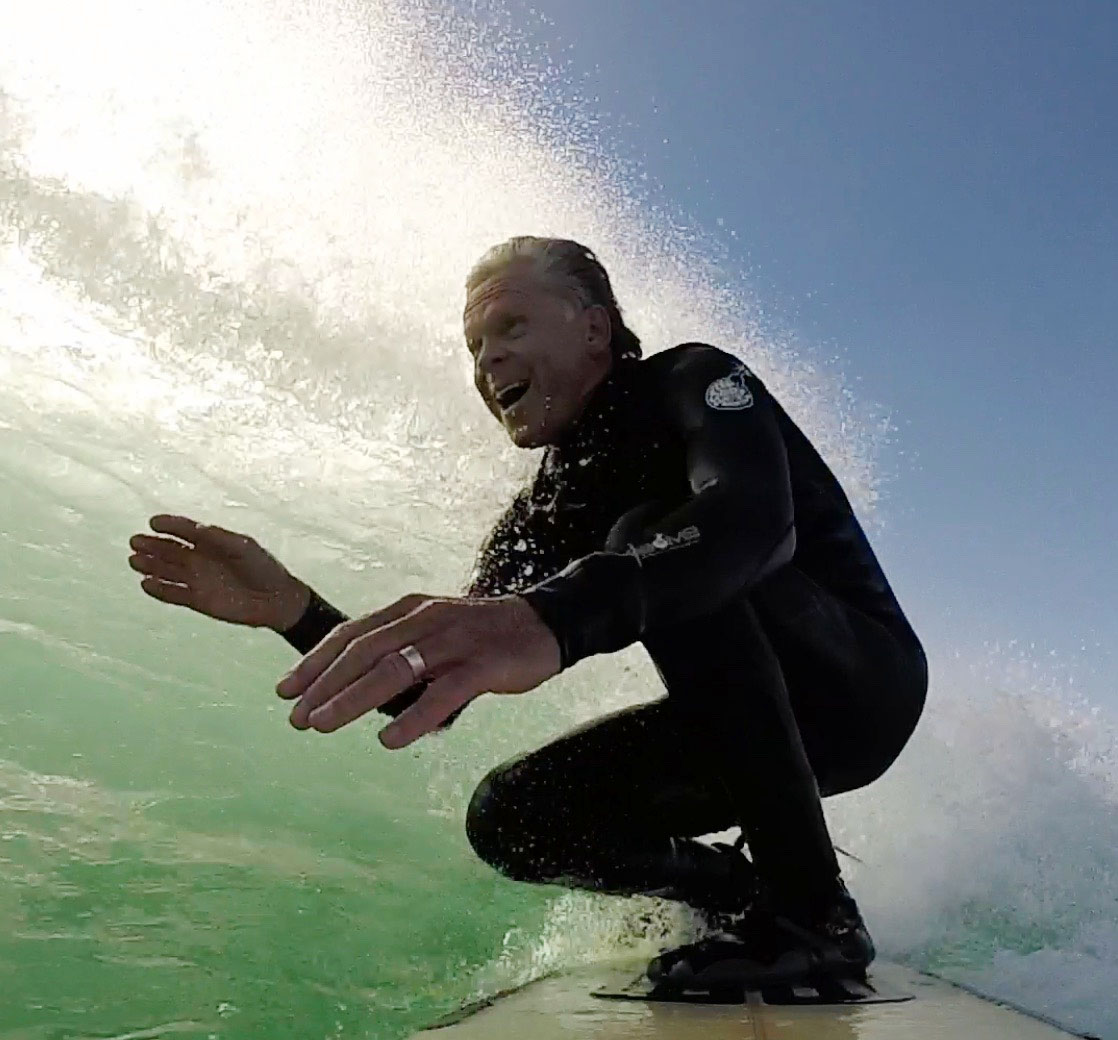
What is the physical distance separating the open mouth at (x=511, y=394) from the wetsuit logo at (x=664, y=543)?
80 centimetres

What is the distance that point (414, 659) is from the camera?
43.6 inches

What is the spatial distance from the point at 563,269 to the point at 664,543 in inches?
39.7

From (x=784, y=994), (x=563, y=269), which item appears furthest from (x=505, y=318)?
(x=784, y=994)

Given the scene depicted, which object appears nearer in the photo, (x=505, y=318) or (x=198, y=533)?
(x=198, y=533)

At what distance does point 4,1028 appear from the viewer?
1.69m

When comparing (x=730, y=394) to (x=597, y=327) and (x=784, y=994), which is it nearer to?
(x=597, y=327)

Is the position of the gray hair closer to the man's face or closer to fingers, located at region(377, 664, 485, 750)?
the man's face

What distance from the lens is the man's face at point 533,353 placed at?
2203 mm

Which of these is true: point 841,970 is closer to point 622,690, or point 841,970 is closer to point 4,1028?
point 4,1028

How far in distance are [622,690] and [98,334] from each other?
6.79 m

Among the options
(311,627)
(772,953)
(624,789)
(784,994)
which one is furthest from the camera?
(624,789)

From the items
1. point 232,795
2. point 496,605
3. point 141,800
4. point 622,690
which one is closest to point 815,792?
point 496,605

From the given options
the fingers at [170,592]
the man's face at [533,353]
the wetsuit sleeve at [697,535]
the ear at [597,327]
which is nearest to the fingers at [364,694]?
the wetsuit sleeve at [697,535]

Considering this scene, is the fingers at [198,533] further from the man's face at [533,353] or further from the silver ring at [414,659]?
the silver ring at [414,659]
